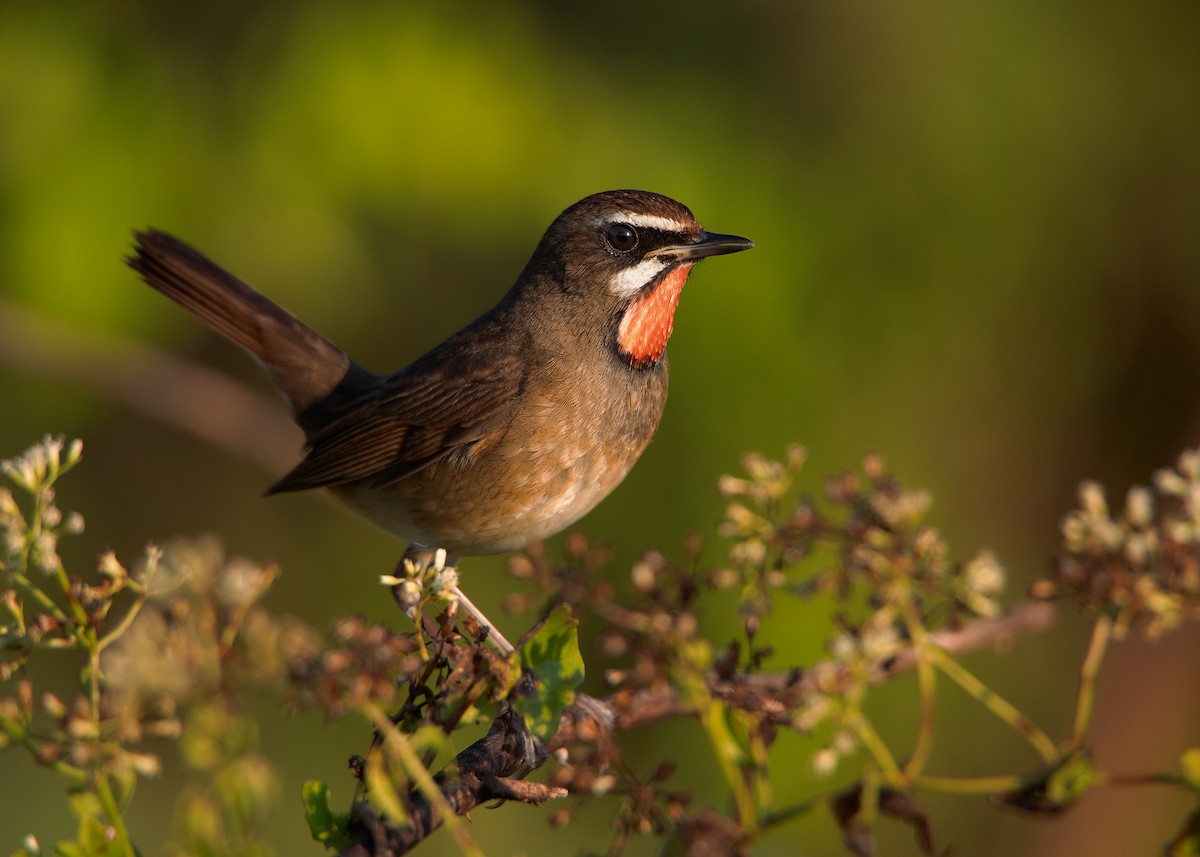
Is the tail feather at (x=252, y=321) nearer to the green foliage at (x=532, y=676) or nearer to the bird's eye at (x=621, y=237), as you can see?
the bird's eye at (x=621, y=237)

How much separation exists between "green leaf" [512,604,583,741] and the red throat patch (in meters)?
2.48

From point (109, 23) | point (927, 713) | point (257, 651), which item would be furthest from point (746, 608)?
point (109, 23)

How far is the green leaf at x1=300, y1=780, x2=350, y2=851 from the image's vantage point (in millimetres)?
2131

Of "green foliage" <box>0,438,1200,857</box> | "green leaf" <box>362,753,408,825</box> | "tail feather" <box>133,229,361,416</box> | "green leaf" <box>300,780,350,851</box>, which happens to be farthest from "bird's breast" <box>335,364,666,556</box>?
"green leaf" <box>362,753,408,825</box>

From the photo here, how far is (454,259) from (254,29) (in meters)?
1.51

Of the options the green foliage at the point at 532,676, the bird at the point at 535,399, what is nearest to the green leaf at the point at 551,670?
the green foliage at the point at 532,676

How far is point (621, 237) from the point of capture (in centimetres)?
462

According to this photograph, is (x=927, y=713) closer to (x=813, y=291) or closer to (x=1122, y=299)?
(x=813, y=291)

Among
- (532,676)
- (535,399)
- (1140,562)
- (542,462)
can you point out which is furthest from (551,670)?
(535,399)

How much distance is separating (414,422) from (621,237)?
107 centimetres

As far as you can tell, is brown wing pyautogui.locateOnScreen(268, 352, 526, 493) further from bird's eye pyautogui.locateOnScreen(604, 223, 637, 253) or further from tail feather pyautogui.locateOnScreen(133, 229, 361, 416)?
bird's eye pyautogui.locateOnScreen(604, 223, 637, 253)

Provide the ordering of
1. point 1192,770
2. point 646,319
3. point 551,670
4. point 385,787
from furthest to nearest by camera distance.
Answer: point 646,319 < point 551,670 < point 1192,770 < point 385,787

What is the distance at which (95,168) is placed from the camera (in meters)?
5.10

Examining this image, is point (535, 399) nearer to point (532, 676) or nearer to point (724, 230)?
point (724, 230)
